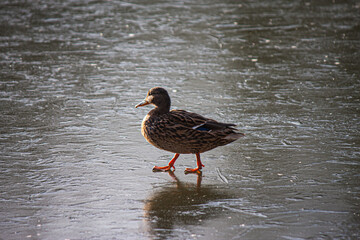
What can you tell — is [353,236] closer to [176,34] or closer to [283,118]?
[283,118]

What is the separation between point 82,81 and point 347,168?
4462 mm

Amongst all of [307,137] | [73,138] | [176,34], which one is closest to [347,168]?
[307,137]

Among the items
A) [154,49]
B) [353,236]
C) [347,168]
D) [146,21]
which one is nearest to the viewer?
[353,236]

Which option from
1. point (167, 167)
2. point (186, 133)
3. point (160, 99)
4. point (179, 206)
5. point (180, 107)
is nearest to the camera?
point (179, 206)

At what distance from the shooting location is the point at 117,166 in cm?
469

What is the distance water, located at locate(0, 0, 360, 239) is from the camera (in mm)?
3699

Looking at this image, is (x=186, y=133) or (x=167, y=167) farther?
(x=167, y=167)

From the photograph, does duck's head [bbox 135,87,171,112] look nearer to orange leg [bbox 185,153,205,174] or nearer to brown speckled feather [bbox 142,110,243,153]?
brown speckled feather [bbox 142,110,243,153]

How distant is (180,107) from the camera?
21.1ft

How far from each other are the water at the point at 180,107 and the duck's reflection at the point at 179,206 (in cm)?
2

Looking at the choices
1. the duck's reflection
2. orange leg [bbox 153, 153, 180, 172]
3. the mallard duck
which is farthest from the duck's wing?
the duck's reflection

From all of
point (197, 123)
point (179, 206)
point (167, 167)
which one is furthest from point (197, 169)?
point (179, 206)

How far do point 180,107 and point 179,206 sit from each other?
2.66m

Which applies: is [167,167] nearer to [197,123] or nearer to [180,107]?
[197,123]
